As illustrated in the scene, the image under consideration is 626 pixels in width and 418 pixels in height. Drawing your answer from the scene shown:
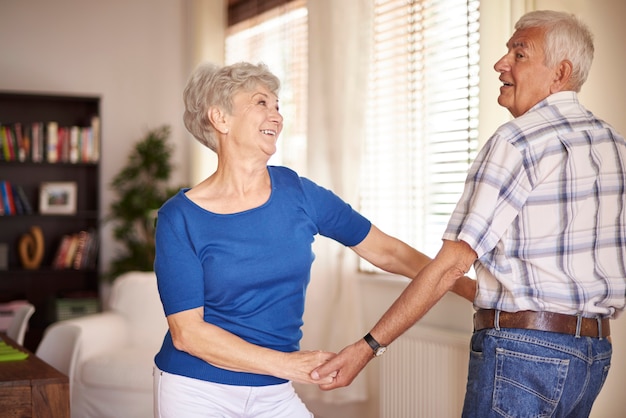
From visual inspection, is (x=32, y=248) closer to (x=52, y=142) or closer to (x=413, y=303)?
(x=52, y=142)

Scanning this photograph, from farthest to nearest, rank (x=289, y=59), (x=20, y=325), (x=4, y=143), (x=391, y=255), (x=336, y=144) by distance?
(x=4, y=143)
(x=289, y=59)
(x=336, y=144)
(x=20, y=325)
(x=391, y=255)

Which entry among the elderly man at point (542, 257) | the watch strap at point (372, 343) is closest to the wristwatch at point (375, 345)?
the watch strap at point (372, 343)

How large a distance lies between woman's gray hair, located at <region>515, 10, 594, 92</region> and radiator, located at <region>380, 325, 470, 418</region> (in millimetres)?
1695

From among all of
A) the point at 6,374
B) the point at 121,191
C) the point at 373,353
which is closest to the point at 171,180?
the point at 121,191

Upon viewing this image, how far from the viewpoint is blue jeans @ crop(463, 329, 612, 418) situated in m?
1.86

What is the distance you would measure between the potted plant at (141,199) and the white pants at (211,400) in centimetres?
431

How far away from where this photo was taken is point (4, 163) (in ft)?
20.2

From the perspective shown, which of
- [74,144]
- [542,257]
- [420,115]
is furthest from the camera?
[74,144]

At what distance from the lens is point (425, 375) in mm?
3662

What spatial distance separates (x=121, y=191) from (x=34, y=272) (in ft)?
3.10

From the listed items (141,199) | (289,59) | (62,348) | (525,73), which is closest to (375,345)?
(525,73)

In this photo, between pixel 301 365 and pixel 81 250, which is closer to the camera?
pixel 301 365

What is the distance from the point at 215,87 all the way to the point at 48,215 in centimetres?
449

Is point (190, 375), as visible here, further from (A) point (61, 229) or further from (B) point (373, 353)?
(A) point (61, 229)
